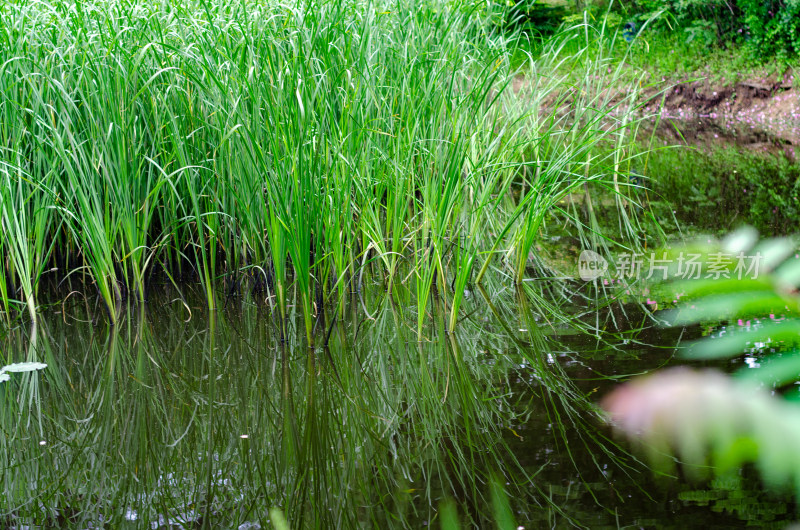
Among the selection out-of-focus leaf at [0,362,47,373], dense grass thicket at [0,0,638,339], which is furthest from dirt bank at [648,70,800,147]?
out-of-focus leaf at [0,362,47,373]

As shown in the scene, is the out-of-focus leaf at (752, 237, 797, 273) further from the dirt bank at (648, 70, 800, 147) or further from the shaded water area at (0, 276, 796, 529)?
the dirt bank at (648, 70, 800, 147)

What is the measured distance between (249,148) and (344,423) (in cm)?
104

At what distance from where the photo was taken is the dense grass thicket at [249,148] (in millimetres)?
2510

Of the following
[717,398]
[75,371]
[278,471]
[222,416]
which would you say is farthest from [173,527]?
[717,398]

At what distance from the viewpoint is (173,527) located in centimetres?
152

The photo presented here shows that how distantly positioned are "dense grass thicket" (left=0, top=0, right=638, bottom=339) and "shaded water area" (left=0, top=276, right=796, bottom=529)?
17 cm

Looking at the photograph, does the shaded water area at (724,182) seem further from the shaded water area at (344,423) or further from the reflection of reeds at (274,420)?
the reflection of reeds at (274,420)

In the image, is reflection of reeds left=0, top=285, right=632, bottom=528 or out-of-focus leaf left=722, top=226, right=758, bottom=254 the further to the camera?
reflection of reeds left=0, top=285, right=632, bottom=528

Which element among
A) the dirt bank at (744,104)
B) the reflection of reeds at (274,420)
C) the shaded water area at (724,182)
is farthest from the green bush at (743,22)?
the reflection of reeds at (274,420)

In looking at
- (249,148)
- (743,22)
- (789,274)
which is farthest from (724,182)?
(743,22)

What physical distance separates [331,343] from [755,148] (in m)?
5.46

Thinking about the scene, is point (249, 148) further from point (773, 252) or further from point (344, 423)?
point (773, 252)

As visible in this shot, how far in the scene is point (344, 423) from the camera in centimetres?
196

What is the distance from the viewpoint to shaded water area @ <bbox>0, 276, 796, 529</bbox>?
1.54m
